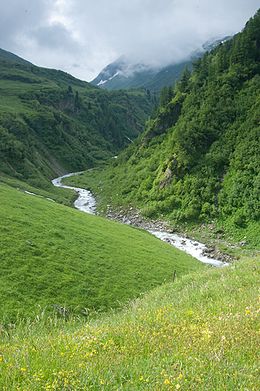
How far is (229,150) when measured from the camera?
67.9 metres

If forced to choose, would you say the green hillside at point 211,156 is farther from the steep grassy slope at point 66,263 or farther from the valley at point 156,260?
the steep grassy slope at point 66,263

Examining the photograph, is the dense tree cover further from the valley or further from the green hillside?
the valley

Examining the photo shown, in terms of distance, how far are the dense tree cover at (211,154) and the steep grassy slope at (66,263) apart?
2158 cm

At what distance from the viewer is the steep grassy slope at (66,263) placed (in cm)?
2092

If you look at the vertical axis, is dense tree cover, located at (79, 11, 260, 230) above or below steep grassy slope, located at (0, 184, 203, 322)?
above

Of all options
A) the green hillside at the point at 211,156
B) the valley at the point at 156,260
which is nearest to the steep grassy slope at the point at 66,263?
the valley at the point at 156,260

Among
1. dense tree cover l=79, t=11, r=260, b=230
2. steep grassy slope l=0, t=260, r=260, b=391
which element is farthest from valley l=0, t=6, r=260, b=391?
dense tree cover l=79, t=11, r=260, b=230

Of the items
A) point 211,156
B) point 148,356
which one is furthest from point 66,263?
point 211,156

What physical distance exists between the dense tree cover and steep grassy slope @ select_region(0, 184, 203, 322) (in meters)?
21.6

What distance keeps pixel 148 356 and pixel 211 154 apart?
65.4m

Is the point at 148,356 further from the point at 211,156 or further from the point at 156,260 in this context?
the point at 211,156

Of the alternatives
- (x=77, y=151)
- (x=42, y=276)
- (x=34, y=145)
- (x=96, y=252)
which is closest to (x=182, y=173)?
(x=96, y=252)

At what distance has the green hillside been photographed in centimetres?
5988

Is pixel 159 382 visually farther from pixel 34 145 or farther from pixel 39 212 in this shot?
pixel 34 145
